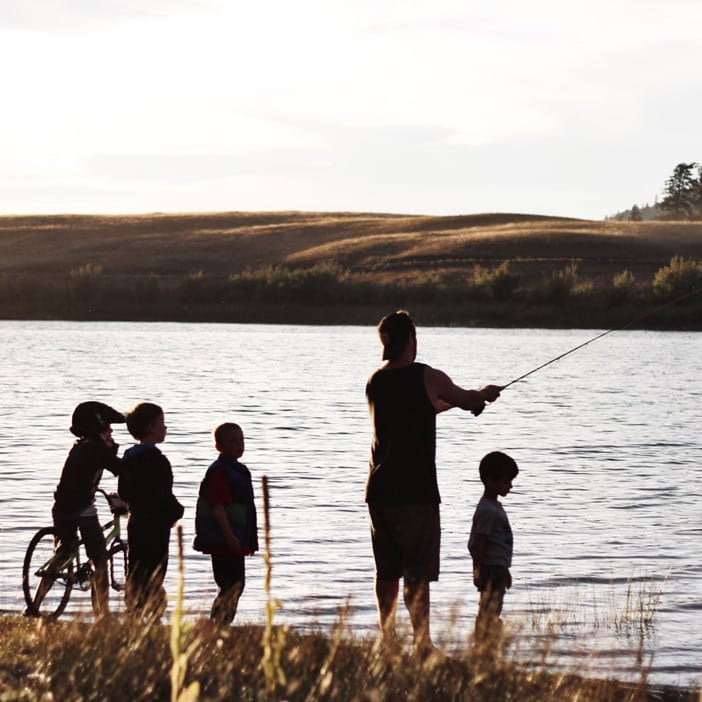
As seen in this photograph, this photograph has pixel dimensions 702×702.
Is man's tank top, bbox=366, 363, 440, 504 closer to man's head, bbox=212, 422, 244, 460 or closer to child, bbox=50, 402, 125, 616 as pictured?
man's head, bbox=212, 422, 244, 460

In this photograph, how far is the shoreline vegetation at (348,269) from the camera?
83.4 metres

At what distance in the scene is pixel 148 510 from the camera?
26.3 feet

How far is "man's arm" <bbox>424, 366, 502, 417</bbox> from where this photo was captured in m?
7.46

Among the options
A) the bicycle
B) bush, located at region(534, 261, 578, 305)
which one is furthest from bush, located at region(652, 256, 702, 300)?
the bicycle

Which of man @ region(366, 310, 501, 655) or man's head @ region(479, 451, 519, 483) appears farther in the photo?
man's head @ region(479, 451, 519, 483)

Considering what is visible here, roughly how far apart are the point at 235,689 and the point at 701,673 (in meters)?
4.00

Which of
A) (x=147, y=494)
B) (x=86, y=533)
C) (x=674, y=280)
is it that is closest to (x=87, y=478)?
(x=86, y=533)

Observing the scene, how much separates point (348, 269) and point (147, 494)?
114 metres

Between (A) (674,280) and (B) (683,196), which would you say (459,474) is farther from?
(B) (683,196)

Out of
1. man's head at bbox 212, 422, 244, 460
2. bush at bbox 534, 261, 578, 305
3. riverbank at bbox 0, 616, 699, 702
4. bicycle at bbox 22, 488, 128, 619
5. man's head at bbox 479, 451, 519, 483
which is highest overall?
man's head at bbox 212, 422, 244, 460

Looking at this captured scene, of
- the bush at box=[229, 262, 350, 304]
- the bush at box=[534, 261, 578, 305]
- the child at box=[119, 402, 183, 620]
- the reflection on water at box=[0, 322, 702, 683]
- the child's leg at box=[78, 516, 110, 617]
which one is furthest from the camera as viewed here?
the bush at box=[229, 262, 350, 304]

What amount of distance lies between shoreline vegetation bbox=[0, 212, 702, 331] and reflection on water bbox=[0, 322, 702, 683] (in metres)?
14.6

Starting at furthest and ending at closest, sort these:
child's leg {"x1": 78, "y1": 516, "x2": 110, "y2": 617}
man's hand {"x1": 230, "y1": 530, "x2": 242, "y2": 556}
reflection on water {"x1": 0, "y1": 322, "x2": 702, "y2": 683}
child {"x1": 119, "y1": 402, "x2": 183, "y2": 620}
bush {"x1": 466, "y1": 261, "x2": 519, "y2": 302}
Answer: bush {"x1": 466, "y1": 261, "x2": 519, "y2": 302} < reflection on water {"x1": 0, "y1": 322, "x2": 702, "y2": 683} < child's leg {"x1": 78, "y1": 516, "x2": 110, "y2": 617} < child {"x1": 119, "y1": 402, "x2": 183, "y2": 620} < man's hand {"x1": 230, "y1": 530, "x2": 242, "y2": 556}

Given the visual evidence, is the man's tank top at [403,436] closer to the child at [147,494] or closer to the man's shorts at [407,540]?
the man's shorts at [407,540]
